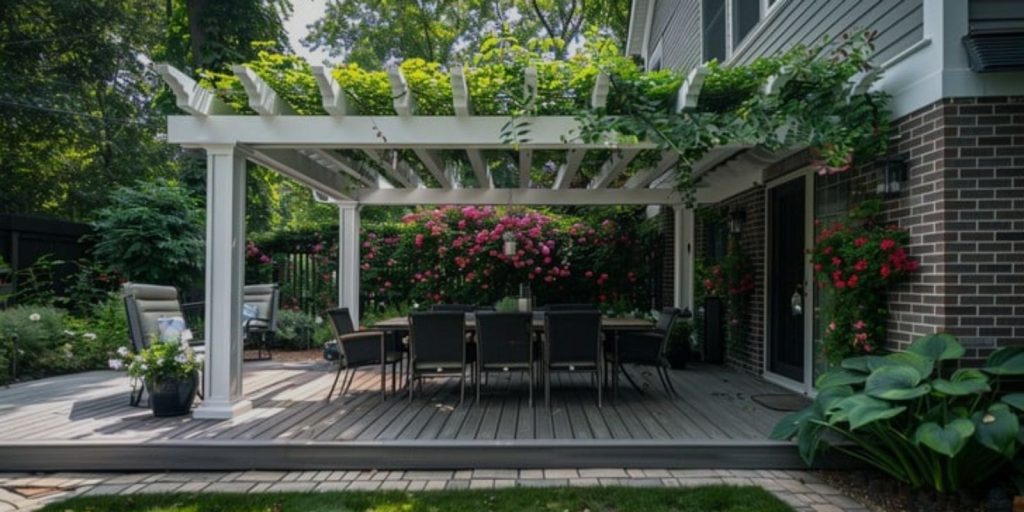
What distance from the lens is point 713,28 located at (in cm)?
748

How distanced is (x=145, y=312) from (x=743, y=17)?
269 inches

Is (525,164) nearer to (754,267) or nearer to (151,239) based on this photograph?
(754,267)

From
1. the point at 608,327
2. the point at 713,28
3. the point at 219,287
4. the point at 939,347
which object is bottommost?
the point at 608,327

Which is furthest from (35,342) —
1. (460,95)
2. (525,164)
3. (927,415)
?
(927,415)

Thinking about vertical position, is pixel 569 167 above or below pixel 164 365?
above

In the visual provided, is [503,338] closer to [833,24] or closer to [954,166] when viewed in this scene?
[954,166]

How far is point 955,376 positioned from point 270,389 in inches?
205

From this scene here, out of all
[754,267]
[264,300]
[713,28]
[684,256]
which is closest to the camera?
[754,267]

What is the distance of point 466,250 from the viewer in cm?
909

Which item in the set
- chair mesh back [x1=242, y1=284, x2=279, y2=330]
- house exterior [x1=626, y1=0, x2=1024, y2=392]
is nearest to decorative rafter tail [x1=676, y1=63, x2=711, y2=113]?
house exterior [x1=626, y1=0, x2=1024, y2=392]

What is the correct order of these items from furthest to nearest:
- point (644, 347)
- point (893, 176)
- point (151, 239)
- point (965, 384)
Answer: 1. point (151, 239)
2. point (644, 347)
3. point (893, 176)
4. point (965, 384)

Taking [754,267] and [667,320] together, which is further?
[754,267]

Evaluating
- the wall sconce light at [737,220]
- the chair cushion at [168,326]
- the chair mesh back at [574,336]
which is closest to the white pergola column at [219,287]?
the chair cushion at [168,326]

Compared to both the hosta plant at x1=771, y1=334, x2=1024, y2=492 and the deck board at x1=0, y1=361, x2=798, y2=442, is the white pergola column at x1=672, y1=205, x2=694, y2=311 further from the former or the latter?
the hosta plant at x1=771, y1=334, x2=1024, y2=492
